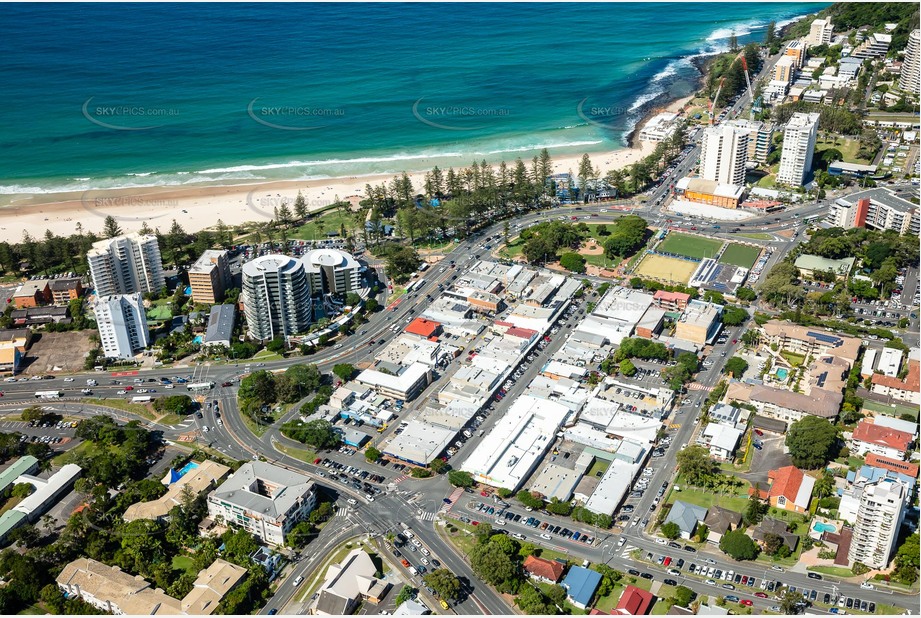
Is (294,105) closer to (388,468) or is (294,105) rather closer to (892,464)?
(388,468)

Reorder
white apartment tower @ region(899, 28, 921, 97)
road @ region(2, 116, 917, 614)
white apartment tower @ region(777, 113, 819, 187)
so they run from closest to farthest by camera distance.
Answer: road @ region(2, 116, 917, 614) < white apartment tower @ region(777, 113, 819, 187) < white apartment tower @ region(899, 28, 921, 97)

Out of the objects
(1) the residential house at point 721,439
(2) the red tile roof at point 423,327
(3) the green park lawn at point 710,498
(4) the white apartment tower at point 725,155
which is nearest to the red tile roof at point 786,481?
(3) the green park lawn at point 710,498

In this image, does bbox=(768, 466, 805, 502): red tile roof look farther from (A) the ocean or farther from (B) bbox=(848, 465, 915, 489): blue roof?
(A) the ocean

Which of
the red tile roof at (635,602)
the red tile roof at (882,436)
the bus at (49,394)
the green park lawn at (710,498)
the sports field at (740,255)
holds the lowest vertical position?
the red tile roof at (635,602)

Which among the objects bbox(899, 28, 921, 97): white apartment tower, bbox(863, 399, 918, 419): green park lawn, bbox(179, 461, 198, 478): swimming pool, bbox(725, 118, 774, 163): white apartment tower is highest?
bbox(899, 28, 921, 97): white apartment tower

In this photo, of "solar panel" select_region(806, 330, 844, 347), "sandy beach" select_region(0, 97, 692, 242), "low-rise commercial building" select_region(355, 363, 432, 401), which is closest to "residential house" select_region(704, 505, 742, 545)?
"solar panel" select_region(806, 330, 844, 347)

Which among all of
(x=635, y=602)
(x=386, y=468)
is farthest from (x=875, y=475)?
(x=386, y=468)

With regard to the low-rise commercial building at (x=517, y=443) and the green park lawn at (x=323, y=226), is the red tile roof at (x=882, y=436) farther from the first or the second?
the green park lawn at (x=323, y=226)
